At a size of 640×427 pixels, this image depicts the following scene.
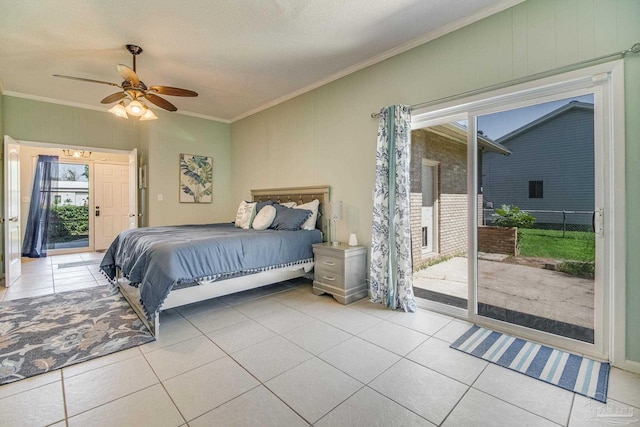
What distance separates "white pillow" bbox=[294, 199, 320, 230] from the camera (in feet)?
13.1

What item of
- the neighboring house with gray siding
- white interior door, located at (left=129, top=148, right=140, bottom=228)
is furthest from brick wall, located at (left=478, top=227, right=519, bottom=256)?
white interior door, located at (left=129, top=148, right=140, bottom=228)

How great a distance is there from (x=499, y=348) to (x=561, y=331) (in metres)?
0.58

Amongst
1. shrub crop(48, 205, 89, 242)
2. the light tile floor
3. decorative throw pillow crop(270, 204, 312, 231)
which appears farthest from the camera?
shrub crop(48, 205, 89, 242)

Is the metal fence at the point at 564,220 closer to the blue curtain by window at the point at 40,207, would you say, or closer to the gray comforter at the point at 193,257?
the gray comforter at the point at 193,257

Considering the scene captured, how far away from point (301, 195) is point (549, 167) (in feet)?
9.79

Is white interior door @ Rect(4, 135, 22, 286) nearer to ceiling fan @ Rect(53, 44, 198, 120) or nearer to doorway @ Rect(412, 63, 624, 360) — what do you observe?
ceiling fan @ Rect(53, 44, 198, 120)

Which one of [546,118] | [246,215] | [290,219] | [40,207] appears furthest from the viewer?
[40,207]

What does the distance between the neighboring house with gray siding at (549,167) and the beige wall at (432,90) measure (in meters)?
0.29

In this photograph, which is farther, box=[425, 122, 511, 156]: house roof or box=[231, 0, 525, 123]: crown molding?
→ box=[425, 122, 511, 156]: house roof

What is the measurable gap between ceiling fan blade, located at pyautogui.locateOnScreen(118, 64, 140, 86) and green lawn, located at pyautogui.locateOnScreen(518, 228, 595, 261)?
394 cm

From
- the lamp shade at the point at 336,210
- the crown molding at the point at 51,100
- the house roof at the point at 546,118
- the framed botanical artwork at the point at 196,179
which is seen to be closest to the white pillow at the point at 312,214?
the lamp shade at the point at 336,210

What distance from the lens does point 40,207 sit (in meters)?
6.43

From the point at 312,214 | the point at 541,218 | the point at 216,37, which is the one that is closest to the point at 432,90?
the point at 541,218

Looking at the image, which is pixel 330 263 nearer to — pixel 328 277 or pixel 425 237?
pixel 328 277
